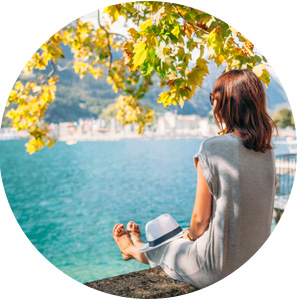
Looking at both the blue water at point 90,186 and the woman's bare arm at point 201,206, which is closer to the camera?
the woman's bare arm at point 201,206

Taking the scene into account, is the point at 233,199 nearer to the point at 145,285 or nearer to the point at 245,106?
the point at 245,106

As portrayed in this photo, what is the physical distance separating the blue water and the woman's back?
1164 cm

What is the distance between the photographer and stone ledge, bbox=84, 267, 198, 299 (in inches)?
66.5

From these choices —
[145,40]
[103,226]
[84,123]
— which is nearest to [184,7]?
[145,40]

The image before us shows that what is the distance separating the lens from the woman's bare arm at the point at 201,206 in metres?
1.38

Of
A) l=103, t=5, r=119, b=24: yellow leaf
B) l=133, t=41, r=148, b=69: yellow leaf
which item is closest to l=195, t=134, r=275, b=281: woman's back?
l=133, t=41, r=148, b=69: yellow leaf

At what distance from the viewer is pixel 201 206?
140 cm

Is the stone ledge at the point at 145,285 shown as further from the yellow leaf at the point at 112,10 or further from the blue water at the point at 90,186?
the blue water at the point at 90,186

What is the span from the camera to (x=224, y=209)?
1.40 meters

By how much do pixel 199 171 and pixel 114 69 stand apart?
8.87ft

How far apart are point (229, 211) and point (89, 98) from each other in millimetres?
11860

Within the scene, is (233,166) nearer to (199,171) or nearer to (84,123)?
(199,171)

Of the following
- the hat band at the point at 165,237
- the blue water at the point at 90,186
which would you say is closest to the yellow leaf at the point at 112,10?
the hat band at the point at 165,237

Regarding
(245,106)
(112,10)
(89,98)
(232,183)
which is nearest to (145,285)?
(232,183)
